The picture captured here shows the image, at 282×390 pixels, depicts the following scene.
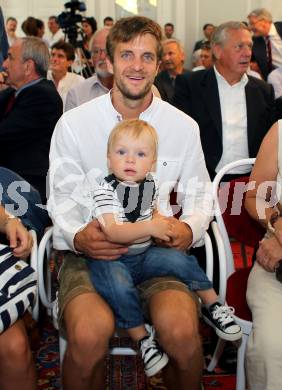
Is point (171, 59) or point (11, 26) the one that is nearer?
point (171, 59)

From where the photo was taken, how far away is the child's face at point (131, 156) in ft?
6.56

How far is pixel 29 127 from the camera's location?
11.2 feet

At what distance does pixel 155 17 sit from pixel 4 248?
963 centimetres

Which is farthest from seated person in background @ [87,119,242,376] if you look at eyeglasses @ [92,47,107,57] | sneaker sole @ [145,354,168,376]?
eyeglasses @ [92,47,107,57]

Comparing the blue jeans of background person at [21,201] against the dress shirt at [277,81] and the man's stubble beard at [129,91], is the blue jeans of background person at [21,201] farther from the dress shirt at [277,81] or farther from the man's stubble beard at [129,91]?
the dress shirt at [277,81]

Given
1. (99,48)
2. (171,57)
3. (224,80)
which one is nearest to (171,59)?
(171,57)

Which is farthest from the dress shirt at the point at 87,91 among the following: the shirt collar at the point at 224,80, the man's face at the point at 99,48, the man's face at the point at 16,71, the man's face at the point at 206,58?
the man's face at the point at 206,58

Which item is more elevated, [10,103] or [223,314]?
[10,103]

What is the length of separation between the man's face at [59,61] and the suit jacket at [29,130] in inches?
104

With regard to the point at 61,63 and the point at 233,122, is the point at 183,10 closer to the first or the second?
the point at 61,63

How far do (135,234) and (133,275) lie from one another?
0.58ft

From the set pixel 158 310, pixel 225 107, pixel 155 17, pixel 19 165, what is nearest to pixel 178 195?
pixel 158 310

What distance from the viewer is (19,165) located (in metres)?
3.40

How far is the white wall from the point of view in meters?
10.8
